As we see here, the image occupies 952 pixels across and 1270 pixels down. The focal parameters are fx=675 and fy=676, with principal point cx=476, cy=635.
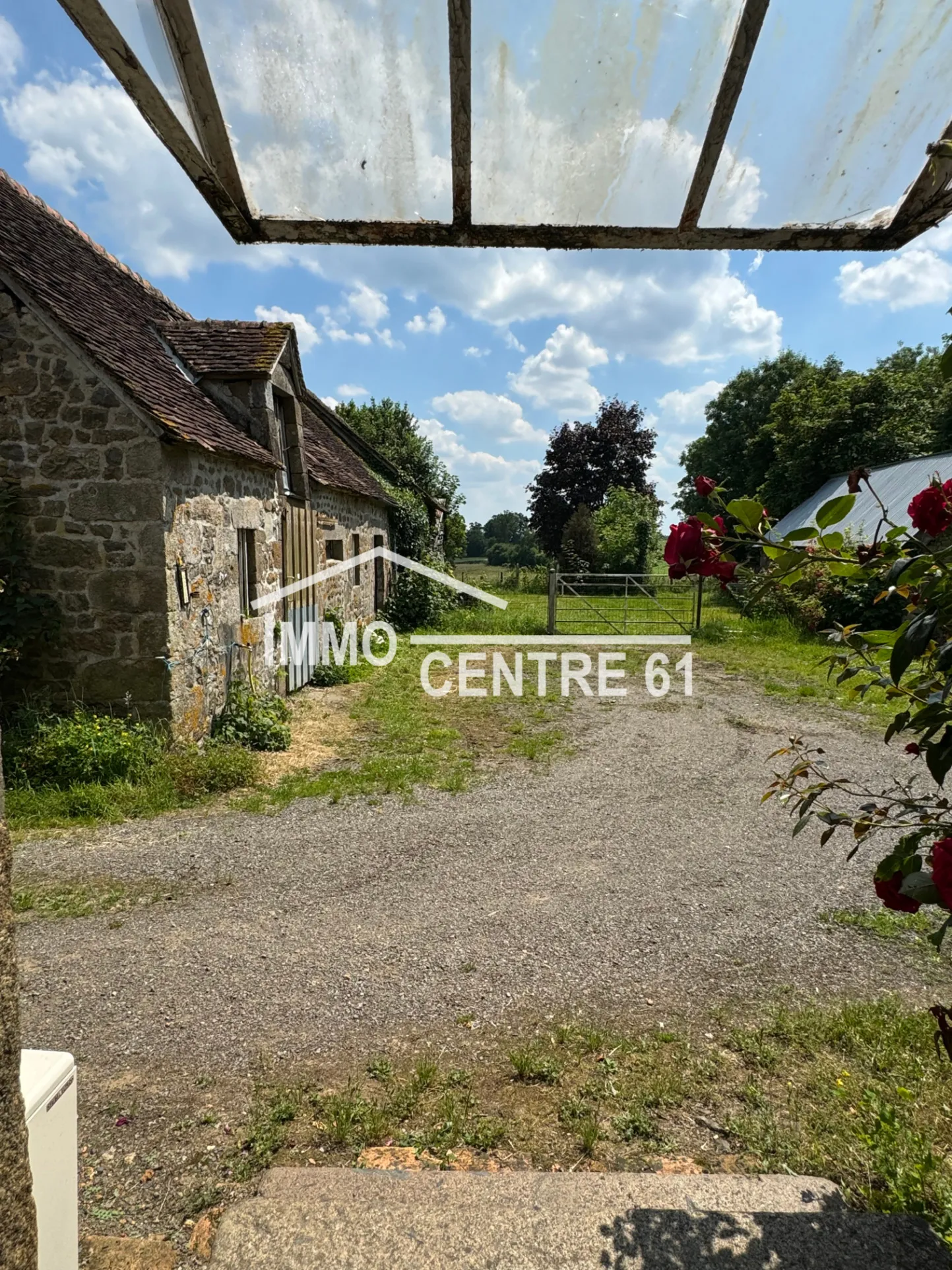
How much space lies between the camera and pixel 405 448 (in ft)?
77.7

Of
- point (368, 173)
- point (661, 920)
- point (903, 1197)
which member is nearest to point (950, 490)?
point (368, 173)

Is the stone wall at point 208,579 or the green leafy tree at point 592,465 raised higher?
the green leafy tree at point 592,465

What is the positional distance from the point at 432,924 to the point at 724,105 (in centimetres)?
389

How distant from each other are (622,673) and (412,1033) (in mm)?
9398

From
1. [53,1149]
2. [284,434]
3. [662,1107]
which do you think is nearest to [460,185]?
[53,1149]

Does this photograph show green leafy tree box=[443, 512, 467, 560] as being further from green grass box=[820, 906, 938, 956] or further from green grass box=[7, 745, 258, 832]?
green grass box=[820, 906, 938, 956]

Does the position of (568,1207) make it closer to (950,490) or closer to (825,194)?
(950,490)

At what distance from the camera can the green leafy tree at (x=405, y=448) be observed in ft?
76.8

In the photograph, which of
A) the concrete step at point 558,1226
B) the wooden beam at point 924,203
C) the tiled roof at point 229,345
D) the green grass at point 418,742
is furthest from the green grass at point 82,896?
the tiled roof at point 229,345

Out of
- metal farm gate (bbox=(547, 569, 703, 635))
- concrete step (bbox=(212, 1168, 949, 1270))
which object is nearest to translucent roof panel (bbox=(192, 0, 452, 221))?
concrete step (bbox=(212, 1168, 949, 1270))

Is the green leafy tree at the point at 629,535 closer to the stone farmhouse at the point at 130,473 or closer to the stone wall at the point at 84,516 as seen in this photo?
the stone farmhouse at the point at 130,473

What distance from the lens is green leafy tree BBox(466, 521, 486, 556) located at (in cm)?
6925

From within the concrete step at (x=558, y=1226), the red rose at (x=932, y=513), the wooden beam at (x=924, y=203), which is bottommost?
the concrete step at (x=558, y=1226)

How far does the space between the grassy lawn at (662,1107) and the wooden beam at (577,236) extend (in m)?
2.76
